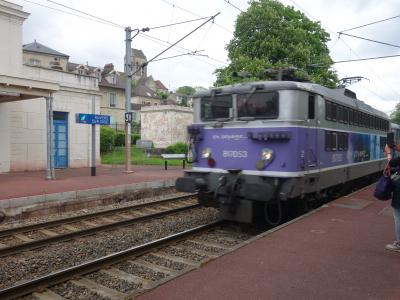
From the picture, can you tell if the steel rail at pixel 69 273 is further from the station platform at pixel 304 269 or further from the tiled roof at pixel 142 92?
the tiled roof at pixel 142 92

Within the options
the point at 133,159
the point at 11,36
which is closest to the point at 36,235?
the point at 11,36

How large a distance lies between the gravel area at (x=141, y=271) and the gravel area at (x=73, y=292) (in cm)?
90

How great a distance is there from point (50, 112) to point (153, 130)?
830 inches

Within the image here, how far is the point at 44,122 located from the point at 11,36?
396cm

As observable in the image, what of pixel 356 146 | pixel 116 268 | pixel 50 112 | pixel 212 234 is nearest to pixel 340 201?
pixel 356 146

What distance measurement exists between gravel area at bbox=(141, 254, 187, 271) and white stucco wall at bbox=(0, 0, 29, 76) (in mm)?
13932

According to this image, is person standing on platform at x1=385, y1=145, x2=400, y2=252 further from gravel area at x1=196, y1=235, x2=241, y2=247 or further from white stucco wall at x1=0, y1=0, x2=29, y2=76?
white stucco wall at x1=0, y1=0, x2=29, y2=76

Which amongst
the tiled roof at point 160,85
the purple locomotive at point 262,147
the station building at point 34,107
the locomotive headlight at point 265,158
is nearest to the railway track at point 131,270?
the purple locomotive at point 262,147

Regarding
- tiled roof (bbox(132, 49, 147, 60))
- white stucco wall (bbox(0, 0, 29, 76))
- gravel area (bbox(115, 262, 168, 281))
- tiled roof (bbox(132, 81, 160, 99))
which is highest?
tiled roof (bbox(132, 49, 147, 60))

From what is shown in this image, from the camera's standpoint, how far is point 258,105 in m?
8.47

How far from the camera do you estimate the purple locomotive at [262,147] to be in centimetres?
802

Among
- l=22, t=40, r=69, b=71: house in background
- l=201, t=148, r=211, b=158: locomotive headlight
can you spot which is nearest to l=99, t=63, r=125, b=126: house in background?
l=22, t=40, r=69, b=71: house in background

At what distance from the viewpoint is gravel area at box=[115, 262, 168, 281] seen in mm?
6245

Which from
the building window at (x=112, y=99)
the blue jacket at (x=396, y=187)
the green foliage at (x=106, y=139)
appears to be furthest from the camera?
the building window at (x=112, y=99)
